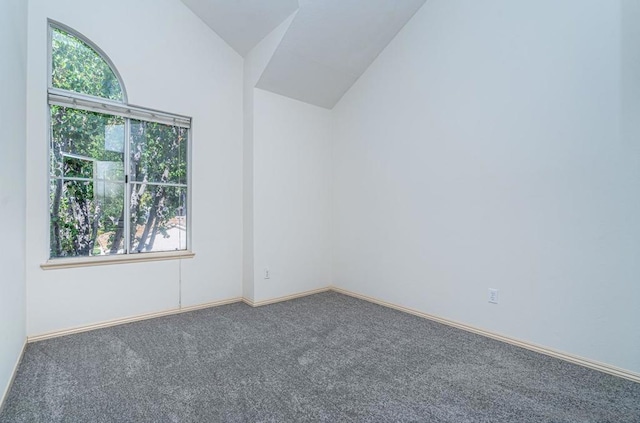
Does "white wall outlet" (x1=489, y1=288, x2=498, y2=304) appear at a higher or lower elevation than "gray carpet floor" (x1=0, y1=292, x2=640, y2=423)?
higher

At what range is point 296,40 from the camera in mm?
3121

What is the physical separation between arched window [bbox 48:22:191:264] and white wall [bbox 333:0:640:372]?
7.42 ft

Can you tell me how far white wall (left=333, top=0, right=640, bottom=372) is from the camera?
204cm

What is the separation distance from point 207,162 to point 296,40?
1.60 m

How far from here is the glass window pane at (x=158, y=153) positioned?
10.1 ft

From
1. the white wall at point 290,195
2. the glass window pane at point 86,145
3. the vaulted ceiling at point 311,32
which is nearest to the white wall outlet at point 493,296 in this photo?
the white wall at point 290,195

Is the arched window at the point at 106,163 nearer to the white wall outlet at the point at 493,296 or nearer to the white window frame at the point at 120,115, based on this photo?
the white window frame at the point at 120,115

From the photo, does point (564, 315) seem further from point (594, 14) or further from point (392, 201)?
point (594, 14)

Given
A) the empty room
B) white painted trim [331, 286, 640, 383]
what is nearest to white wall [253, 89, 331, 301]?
the empty room

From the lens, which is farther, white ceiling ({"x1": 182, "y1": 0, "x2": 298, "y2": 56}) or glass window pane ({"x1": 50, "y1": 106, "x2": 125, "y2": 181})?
white ceiling ({"x1": 182, "y1": 0, "x2": 298, "y2": 56})

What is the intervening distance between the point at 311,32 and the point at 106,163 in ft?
7.78

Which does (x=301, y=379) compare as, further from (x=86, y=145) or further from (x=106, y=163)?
(x=86, y=145)

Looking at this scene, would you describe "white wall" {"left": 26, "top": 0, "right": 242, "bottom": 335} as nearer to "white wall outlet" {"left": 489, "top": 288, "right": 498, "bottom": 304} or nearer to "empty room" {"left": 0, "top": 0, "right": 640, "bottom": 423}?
"empty room" {"left": 0, "top": 0, "right": 640, "bottom": 423}

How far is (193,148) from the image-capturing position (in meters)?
3.35
